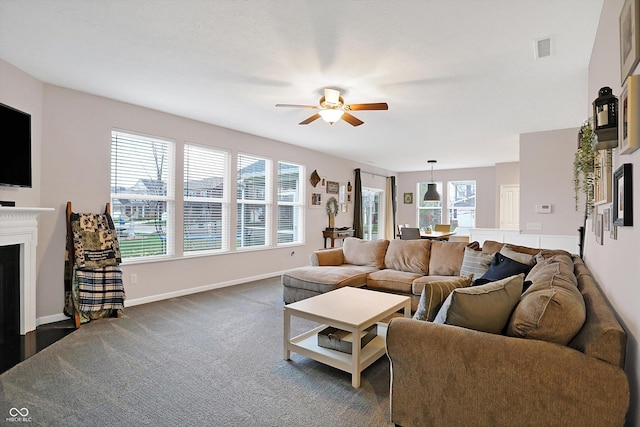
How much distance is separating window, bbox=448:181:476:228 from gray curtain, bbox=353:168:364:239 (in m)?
2.96

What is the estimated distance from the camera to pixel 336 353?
2.48 meters

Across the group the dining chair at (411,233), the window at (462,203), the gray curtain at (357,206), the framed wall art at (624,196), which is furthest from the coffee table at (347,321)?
the window at (462,203)

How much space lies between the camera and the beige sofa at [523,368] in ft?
4.29

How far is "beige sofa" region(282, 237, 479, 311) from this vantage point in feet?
12.7

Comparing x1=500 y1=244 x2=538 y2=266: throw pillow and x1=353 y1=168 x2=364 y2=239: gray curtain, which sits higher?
x1=353 y1=168 x2=364 y2=239: gray curtain

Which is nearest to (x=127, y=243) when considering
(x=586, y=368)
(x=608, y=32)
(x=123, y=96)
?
(x=123, y=96)

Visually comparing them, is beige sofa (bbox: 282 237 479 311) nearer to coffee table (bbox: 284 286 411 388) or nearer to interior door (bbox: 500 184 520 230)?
coffee table (bbox: 284 286 411 388)

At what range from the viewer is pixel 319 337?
2.61 meters

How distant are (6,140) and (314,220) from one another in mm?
4999

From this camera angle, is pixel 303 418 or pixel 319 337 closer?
pixel 303 418

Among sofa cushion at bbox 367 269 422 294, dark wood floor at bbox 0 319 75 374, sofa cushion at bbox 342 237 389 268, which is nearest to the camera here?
dark wood floor at bbox 0 319 75 374

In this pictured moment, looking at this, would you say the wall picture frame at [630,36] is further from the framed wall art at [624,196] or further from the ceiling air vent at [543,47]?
the ceiling air vent at [543,47]

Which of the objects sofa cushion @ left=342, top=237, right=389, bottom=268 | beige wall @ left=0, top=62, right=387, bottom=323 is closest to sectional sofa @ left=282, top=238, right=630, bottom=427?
sofa cushion @ left=342, top=237, right=389, bottom=268

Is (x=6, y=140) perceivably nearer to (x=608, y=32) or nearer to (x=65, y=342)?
(x=65, y=342)
